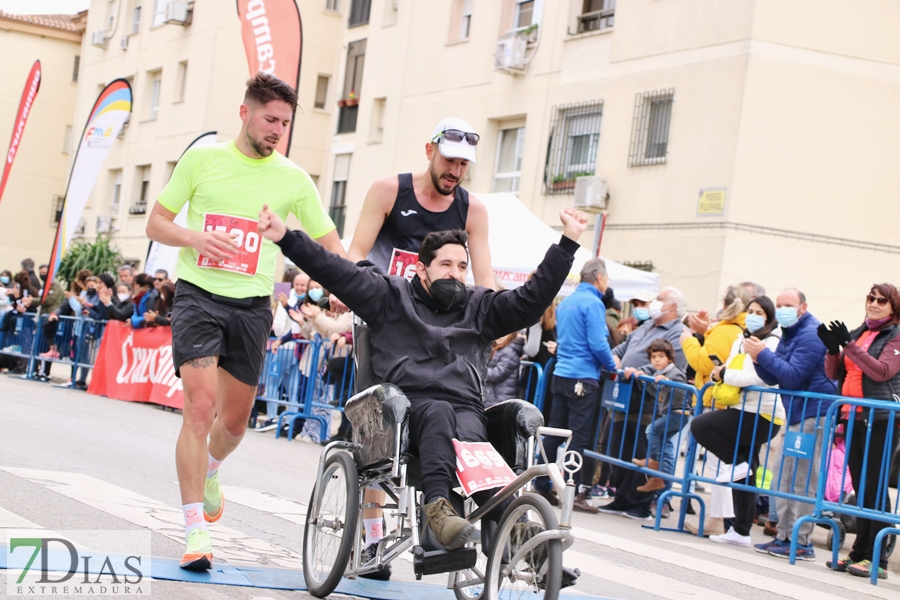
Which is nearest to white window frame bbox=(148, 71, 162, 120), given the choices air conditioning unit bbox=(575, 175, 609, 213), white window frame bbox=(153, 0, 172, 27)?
white window frame bbox=(153, 0, 172, 27)

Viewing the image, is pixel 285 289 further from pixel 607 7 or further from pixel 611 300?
pixel 607 7

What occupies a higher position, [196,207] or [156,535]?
[196,207]

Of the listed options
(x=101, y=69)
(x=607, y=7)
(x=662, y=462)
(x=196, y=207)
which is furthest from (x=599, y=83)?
(x=101, y=69)

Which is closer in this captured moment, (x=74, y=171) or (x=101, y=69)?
(x=74, y=171)

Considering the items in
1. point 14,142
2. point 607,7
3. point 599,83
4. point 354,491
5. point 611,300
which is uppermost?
point 607,7

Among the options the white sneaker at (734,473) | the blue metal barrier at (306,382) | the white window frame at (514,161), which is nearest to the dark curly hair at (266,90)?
the white sneaker at (734,473)

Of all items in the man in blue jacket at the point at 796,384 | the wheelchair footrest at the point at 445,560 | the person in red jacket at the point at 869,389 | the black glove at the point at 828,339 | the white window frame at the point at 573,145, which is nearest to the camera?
the wheelchair footrest at the point at 445,560

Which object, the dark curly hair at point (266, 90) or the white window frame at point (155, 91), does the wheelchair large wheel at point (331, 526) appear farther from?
the white window frame at point (155, 91)

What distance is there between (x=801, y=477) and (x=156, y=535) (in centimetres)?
535

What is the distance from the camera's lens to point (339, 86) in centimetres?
3541

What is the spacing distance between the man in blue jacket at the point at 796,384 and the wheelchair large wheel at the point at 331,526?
4953mm

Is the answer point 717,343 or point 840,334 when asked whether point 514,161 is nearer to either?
point 717,343

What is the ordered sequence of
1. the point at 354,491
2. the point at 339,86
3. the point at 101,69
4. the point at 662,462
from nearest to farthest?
1. the point at 354,491
2. the point at 662,462
3. the point at 339,86
4. the point at 101,69

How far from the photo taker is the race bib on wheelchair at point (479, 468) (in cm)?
500
